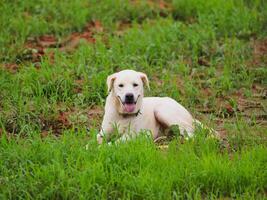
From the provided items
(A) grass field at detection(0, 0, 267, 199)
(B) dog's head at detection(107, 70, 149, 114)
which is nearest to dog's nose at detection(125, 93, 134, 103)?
(B) dog's head at detection(107, 70, 149, 114)

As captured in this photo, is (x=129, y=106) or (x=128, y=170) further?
(x=129, y=106)

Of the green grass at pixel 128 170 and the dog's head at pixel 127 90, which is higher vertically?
the dog's head at pixel 127 90

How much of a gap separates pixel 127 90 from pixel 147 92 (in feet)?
5.93

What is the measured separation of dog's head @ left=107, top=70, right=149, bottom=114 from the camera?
773cm

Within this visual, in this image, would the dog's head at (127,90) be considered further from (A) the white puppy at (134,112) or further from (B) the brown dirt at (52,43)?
(B) the brown dirt at (52,43)

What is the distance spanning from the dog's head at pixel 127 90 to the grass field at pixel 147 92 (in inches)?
20.6

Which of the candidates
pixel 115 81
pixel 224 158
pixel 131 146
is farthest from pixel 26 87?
pixel 224 158

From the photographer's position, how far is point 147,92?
9.52 metres

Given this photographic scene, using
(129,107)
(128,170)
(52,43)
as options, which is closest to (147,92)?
(129,107)

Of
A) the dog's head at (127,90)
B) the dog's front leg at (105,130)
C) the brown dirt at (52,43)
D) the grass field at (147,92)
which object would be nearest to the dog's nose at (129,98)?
the dog's head at (127,90)

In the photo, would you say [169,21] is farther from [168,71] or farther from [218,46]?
[168,71]

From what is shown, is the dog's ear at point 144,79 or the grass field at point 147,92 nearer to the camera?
the grass field at point 147,92

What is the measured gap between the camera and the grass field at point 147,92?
6.41 metres

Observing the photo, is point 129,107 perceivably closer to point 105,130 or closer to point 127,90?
point 127,90
